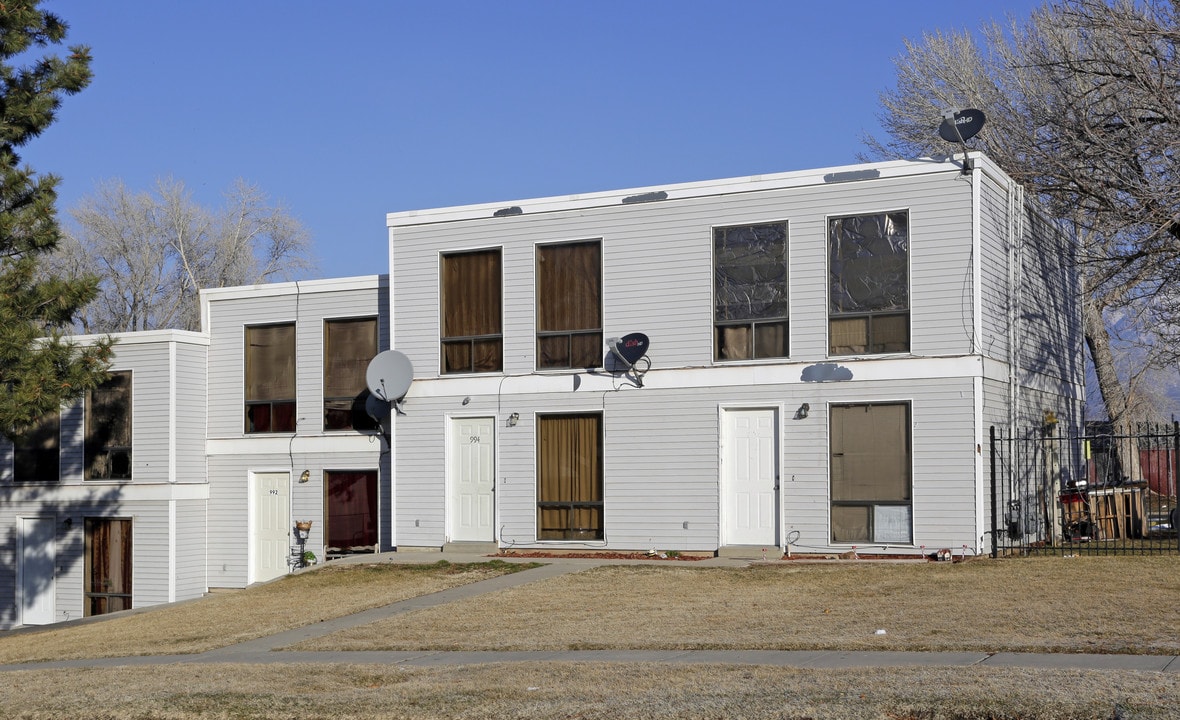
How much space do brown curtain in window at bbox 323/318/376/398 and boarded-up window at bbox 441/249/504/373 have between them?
2806 mm

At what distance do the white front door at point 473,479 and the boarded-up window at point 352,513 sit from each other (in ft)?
9.61

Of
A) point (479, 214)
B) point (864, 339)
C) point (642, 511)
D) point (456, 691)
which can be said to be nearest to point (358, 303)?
point (479, 214)

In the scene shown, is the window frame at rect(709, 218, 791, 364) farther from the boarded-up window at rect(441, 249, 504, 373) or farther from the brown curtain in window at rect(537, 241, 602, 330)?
the boarded-up window at rect(441, 249, 504, 373)

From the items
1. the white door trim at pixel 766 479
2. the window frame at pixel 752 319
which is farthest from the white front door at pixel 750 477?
the window frame at pixel 752 319

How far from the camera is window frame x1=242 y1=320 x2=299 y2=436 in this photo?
24.7 meters

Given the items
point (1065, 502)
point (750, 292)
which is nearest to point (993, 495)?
point (1065, 502)

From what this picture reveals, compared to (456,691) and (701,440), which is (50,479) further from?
(456,691)

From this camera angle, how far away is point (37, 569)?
2542 centimetres

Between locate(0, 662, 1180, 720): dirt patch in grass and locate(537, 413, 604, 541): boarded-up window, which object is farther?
locate(537, 413, 604, 541): boarded-up window

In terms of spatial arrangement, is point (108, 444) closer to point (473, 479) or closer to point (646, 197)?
point (473, 479)

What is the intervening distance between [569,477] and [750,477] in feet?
10.1

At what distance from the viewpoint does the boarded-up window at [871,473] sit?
61.3 feet

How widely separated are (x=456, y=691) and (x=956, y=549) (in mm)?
10271

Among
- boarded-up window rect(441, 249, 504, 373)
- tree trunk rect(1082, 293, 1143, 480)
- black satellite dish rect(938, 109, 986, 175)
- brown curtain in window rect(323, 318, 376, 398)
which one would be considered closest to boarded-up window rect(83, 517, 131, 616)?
brown curtain in window rect(323, 318, 376, 398)
